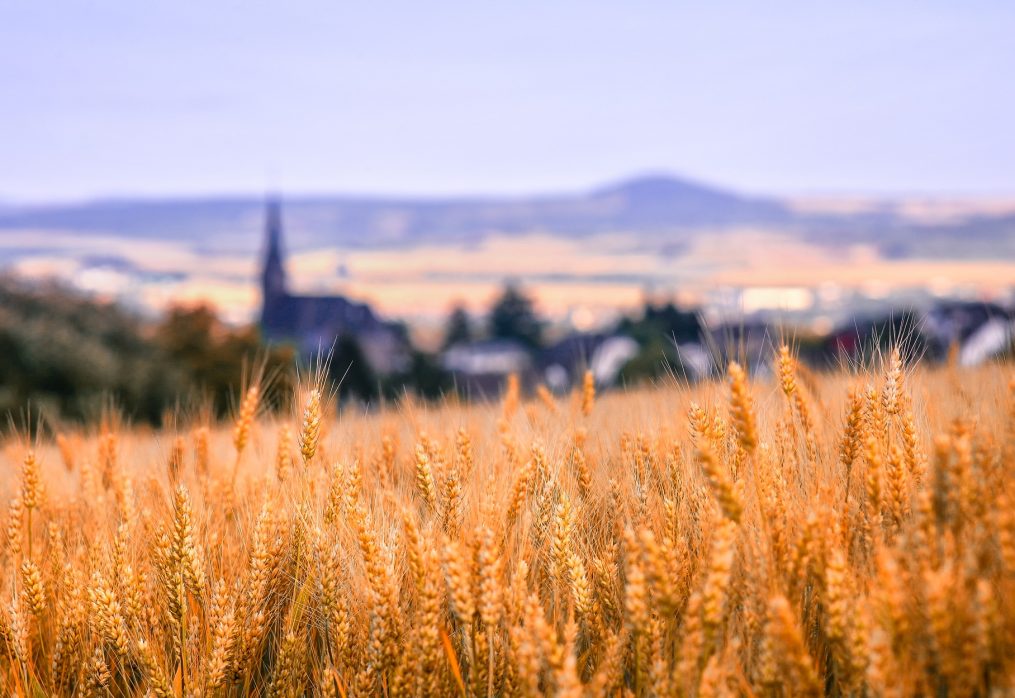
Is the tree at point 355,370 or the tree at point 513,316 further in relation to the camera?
the tree at point 513,316

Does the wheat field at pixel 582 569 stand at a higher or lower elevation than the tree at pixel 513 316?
higher

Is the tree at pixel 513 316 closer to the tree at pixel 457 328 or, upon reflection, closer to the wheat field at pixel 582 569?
the tree at pixel 457 328

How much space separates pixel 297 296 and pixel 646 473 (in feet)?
345

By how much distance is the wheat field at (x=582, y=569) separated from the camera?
1.61 m

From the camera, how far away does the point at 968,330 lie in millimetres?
38625

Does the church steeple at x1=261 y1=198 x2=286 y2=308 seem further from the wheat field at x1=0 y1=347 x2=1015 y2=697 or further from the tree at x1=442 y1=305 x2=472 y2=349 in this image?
the wheat field at x1=0 y1=347 x2=1015 y2=697

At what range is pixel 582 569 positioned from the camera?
2.07m

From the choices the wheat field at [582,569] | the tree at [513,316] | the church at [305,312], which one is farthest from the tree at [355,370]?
the tree at [513,316]

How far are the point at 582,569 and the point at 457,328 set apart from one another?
3541 inches

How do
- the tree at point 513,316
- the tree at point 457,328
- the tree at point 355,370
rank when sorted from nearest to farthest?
the tree at point 355,370, the tree at point 457,328, the tree at point 513,316

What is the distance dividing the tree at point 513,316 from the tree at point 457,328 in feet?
31.0

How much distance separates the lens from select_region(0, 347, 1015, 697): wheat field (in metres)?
1.61

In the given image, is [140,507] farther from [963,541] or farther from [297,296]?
[297,296]

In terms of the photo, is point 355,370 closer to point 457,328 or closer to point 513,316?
point 457,328
